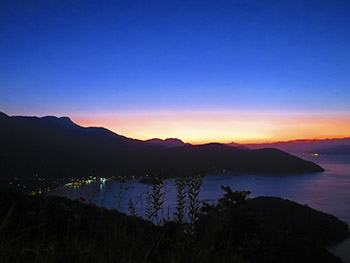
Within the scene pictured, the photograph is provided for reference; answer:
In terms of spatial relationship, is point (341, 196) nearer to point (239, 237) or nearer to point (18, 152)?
point (239, 237)

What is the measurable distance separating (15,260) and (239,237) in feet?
14.7

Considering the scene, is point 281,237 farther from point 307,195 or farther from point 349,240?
point 307,195

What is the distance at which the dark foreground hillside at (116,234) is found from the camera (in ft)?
7.82

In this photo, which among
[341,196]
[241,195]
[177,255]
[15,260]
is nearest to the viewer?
[15,260]

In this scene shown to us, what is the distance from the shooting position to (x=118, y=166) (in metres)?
160

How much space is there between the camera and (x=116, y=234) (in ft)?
10.0

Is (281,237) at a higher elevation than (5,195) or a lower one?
lower

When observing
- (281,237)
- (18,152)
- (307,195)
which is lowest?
(307,195)

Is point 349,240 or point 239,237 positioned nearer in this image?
point 239,237

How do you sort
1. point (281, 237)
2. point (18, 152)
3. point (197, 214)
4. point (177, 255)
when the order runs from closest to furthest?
point (177, 255), point (197, 214), point (281, 237), point (18, 152)

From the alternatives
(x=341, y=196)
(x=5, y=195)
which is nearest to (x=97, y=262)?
(x=5, y=195)

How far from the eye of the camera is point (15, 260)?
2.13m

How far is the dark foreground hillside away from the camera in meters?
2.38

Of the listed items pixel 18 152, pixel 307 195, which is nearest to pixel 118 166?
pixel 18 152
